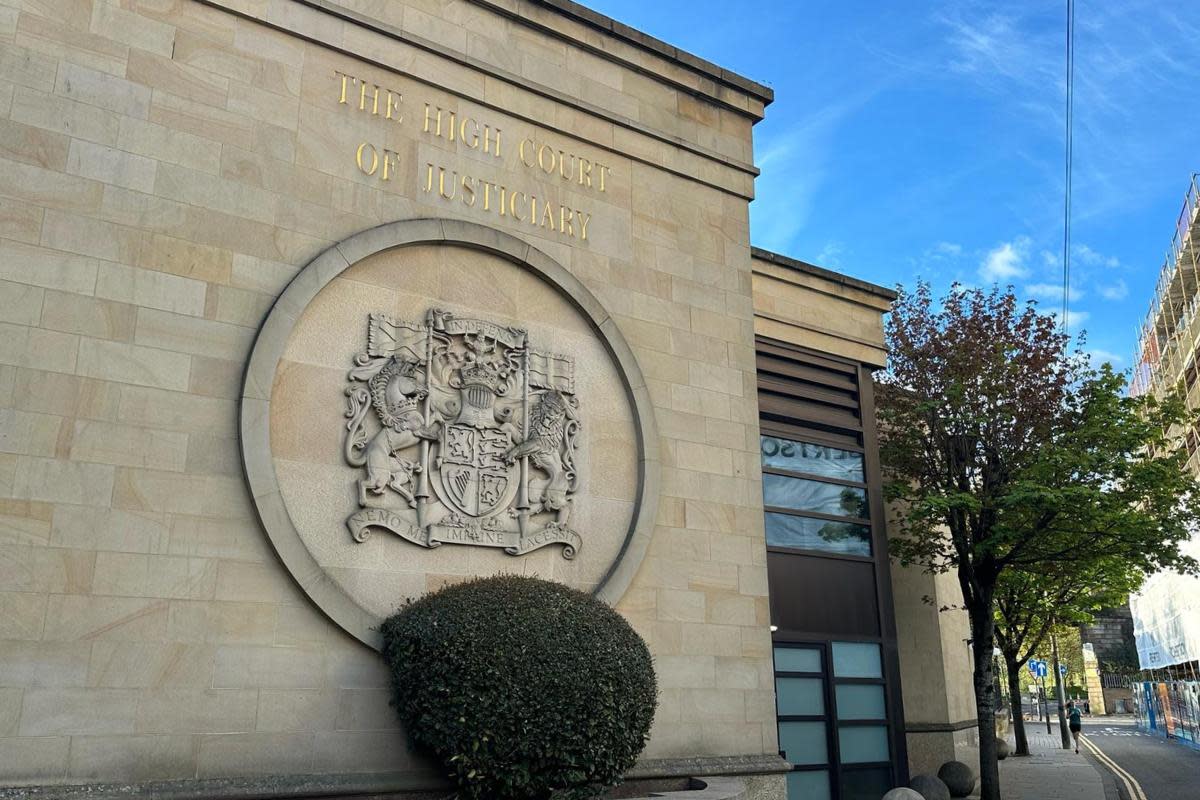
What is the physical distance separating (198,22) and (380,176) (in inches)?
91.9

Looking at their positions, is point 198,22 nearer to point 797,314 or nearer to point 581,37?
point 581,37

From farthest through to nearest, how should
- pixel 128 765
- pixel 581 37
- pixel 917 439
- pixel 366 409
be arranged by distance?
pixel 917 439 < pixel 581 37 < pixel 366 409 < pixel 128 765

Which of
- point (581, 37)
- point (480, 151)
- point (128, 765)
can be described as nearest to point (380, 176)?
point (480, 151)

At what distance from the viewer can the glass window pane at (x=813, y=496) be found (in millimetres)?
16953

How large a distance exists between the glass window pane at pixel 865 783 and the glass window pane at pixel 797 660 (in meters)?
1.71

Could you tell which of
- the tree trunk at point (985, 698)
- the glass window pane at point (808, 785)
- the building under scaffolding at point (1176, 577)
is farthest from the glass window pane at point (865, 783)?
the building under scaffolding at point (1176, 577)

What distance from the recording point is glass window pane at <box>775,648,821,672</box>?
15656 millimetres

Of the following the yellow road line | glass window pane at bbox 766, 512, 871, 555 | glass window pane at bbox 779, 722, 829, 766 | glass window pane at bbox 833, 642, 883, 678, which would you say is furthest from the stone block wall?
the yellow road line

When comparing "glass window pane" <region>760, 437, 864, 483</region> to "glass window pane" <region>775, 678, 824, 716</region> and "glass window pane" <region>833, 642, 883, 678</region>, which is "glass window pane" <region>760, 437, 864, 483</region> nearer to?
"glass window pane" <region>833, 642, 883, 678</region>

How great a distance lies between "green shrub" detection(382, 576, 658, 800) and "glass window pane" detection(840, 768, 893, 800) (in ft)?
25.0

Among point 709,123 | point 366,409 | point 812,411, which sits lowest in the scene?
point 366,409

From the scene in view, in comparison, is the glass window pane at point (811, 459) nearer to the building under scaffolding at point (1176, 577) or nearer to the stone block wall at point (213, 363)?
the stone block wall at point (213, 363)

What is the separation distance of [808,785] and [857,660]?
7.82 ft

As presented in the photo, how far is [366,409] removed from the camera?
33.2 ft
